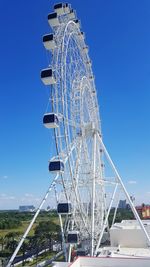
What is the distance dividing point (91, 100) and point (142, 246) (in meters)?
18.2

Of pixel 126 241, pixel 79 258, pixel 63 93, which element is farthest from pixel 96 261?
pixel 126 241

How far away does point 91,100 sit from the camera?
39.3 metres

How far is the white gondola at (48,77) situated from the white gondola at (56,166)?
6811mm

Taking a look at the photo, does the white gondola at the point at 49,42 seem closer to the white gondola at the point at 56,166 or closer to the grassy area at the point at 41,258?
the white gondola at the point at 56,166

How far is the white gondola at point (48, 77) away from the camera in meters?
28.8

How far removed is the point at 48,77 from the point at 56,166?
767cm

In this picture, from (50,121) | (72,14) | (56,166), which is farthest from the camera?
(72,14)

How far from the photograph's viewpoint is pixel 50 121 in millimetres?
28141

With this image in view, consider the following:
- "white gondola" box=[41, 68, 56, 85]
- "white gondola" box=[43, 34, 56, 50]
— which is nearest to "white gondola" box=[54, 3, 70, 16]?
"white gondola" box=[43, 34, 56, 50]

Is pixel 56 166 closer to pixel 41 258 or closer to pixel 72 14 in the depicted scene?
pixel 72 14

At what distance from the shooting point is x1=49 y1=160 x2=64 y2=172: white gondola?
28.2m

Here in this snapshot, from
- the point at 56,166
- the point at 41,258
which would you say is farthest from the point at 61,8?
the point at 41,258

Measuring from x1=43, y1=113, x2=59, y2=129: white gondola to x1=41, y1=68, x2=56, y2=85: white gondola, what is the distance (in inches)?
112

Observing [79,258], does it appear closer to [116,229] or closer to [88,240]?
[88,240]
